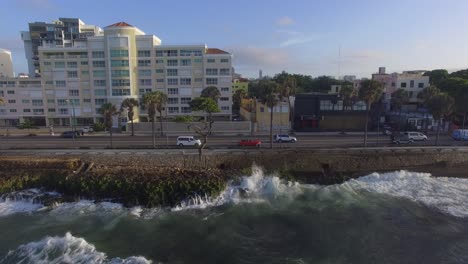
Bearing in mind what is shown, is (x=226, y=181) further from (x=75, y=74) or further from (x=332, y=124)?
(x=75, y=74)

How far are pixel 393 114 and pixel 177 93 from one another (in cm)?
5837

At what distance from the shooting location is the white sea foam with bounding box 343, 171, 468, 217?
31.9m

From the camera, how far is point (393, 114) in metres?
77.2

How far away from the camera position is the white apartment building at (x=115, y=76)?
7981 cm

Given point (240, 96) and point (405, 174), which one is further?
point (240, 96)

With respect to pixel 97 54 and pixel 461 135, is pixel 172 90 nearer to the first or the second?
pixel 97 54

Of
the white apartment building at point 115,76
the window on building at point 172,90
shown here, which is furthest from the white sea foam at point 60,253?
the window on building at point 172,90

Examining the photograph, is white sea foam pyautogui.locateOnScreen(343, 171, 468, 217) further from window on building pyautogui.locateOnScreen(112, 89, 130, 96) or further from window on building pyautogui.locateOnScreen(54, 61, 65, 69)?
window on building pyautogui.locateOnScreen(54, 61, 65, 69)

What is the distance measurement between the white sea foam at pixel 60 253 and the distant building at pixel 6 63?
116m

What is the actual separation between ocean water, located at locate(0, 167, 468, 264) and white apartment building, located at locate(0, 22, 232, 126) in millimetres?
51464

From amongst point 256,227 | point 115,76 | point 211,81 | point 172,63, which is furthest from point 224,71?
point 256,227

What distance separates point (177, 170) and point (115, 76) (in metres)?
53.1

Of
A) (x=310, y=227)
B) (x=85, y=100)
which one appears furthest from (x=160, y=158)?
(x=85, y=100)

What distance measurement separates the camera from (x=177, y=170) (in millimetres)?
Answer: 36844
